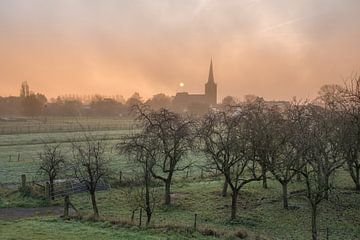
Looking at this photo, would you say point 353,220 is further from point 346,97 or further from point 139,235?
point 139,235

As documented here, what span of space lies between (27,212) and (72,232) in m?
9.31

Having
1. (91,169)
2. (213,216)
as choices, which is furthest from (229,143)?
(91,169)

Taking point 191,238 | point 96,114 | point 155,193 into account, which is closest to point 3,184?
point 155,193

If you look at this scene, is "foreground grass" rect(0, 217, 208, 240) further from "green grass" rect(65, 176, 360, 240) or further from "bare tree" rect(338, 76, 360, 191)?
"bare tree" rect(338, 76, 360, 191)

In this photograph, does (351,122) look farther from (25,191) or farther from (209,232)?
(25,191)

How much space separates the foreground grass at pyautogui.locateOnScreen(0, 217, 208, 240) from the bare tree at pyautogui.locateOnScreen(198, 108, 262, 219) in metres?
8.03

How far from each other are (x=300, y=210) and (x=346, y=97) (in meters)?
10.3

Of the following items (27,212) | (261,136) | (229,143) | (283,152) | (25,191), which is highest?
(261,136)

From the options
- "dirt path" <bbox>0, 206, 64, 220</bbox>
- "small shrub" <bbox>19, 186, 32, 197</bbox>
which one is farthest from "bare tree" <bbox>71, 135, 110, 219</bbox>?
"small shrub" <bbox>19, 186, 32, 197</bbox>

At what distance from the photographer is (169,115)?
100 feet

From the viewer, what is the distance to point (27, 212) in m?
27.3

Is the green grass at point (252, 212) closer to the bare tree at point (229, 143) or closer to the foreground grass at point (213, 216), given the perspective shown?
the foreground grass at point (213, 216)

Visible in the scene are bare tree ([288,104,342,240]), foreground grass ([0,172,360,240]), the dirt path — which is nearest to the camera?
bare tree ([288,104,342,240])

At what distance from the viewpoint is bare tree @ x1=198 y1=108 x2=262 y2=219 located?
87.4 feet
